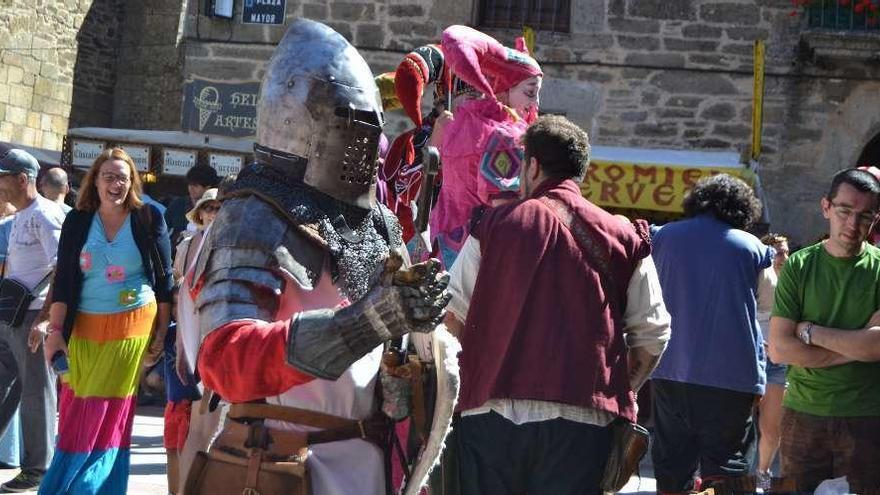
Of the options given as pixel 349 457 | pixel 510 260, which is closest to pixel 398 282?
pixel 349 457

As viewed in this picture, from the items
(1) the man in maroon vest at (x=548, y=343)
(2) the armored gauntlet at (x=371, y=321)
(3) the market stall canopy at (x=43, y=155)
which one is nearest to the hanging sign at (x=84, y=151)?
(3) the market stall canopy at (x=43, y=155)

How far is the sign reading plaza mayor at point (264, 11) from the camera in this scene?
1512 cm

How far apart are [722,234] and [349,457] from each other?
3479 mm

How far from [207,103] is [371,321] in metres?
13.1

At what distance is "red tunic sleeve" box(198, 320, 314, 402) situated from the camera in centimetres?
274

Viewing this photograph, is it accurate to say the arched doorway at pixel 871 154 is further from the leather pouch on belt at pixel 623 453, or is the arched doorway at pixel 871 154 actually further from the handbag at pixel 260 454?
the handbag at pixel 260 454

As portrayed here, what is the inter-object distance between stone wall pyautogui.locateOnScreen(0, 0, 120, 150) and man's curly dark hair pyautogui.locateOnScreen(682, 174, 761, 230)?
1440 cm

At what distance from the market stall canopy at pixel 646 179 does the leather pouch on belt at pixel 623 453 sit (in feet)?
30.5

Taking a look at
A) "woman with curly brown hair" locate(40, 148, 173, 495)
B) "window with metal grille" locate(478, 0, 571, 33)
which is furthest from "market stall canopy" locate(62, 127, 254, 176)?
"woman with curly brown hair" locate(40, 148, 173, 495)

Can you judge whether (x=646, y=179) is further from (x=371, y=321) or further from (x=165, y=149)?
(x=371, y=321)

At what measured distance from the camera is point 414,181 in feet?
20.0

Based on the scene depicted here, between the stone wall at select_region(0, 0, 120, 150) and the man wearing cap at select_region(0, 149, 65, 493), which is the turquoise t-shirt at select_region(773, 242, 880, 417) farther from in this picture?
the stone wall at select_region(0, 0, 120, 150)

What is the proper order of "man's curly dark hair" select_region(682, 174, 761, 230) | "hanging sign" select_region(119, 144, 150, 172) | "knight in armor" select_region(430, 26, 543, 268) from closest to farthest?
"knight in armor" select_region(430, 26, 543, 268) < "man's curly dark hair" select_region(682, 174, 761, 230) < "hanging sign" select_region(119, 144, 150, 172)

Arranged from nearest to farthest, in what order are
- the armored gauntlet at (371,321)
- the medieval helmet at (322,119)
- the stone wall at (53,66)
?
the armored gauntlet at (371,321)
the medieval helmet at (322,119)
the stone wall at (53,66)
